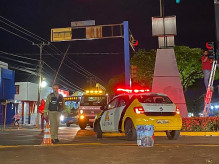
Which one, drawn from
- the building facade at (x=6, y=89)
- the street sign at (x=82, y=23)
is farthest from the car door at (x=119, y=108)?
the building facade at (x=6, y=89)

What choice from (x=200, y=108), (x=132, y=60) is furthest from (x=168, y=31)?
(x=200, y=108)

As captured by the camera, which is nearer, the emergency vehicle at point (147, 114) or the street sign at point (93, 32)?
the emergency vehicle at point (147, 114)

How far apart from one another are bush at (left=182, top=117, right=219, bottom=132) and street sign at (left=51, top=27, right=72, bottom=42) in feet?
42.3

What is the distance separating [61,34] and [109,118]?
13.8 m

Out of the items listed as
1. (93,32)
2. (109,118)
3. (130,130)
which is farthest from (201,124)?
(93,32)

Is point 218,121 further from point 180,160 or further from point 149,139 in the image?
point 180,160

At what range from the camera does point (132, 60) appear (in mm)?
37188

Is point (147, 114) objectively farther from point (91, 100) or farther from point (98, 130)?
point (91, 100)

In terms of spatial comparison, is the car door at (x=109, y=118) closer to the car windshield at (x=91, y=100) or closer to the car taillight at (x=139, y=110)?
the car taillight at (x=139, y=110)

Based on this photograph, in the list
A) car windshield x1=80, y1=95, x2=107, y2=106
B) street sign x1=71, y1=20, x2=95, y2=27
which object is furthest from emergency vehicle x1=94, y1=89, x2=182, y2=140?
street sign x1=71, y1=20, x2=95, y2=27

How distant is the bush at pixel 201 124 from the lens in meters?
14.7

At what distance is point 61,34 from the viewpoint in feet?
83.3

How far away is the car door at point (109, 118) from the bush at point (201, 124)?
3861 mm

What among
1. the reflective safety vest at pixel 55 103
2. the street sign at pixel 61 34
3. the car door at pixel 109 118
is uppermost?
the street sign at pixel 61 34
